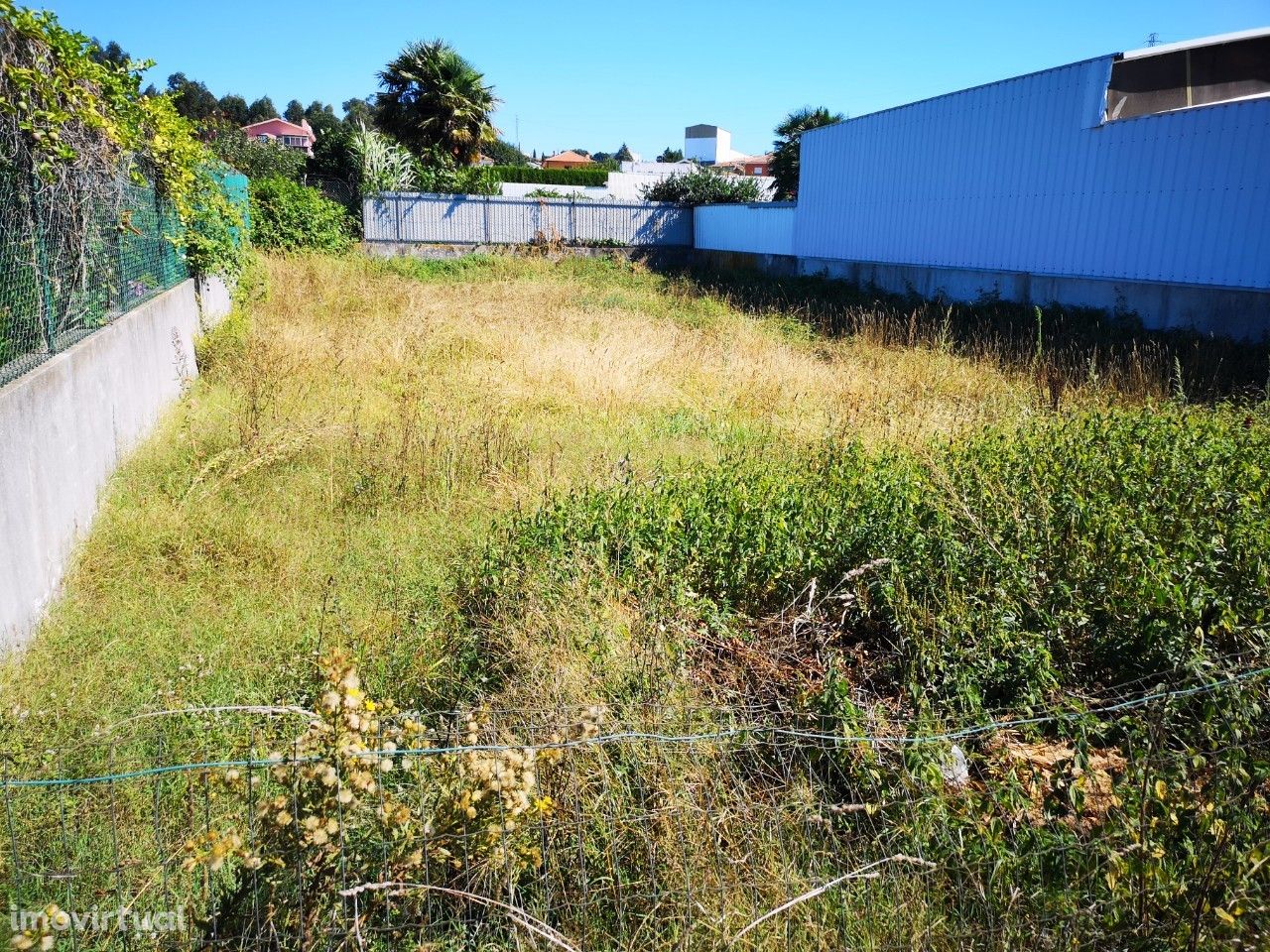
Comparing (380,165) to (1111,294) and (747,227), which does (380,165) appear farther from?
(1111,294)

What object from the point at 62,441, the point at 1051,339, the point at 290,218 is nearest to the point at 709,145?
the point at 290,218

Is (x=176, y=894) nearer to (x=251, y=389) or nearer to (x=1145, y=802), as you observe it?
(x=1145, y=802)

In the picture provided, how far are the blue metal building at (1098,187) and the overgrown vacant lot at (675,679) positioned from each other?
15.9 feet

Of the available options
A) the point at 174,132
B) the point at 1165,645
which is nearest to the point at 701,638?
the point at 1165,645

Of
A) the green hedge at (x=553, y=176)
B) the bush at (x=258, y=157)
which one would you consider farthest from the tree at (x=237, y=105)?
the bush at (x=258, y=157)

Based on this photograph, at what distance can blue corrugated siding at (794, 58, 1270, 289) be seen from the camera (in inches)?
422

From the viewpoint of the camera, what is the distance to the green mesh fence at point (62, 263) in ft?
15.9

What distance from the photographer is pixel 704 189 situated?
84.7 ft

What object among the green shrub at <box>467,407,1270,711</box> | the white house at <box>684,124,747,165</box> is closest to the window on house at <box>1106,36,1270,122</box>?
the green shrub at <box>467,407,1270,711</box>

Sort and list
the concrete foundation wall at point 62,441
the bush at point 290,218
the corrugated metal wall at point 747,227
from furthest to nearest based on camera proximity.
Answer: the corrugated metal wall at point 747,227
the bush at point 290,218
the concrete foundation wall at point 62,441

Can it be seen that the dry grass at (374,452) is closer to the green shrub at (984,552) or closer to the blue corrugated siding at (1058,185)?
the green shrub at (984,552)

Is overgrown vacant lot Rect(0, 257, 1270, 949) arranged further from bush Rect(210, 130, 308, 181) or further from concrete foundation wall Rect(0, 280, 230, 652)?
bush Rect(210, 130, 308, 181)

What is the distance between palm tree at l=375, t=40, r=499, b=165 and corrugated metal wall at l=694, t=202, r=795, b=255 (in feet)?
25.6

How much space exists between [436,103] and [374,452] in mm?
23557
